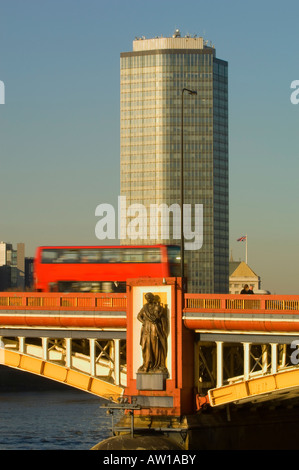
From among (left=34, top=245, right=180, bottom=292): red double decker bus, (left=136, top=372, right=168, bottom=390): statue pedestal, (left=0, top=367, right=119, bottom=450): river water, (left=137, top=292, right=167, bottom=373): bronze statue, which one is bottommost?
(left=0, top=367, right=119, bottom=450): river water

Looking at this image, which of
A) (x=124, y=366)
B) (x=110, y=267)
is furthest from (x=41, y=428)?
(x=124, y=366)

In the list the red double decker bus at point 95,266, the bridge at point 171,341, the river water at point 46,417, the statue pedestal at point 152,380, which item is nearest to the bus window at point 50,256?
the red double decker bus at point 95,266

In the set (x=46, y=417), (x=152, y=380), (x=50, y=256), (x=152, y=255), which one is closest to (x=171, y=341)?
(x=152, y=380)

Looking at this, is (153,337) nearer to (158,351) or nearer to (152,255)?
(158,351)

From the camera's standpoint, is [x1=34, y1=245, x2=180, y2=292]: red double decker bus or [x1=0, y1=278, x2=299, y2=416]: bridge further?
[x1=34, y1=245, x2=180, y2=292]: red double decker bus

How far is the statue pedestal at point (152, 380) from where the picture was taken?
55.7 m

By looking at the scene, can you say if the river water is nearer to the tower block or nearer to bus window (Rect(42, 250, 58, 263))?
bus window (Rect(42, 250, 58, 263))

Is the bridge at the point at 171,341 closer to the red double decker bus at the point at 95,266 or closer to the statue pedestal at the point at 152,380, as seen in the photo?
the statue pedestal at the point at 152,380

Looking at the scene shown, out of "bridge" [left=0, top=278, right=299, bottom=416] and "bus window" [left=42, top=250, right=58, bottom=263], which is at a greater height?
"bus window" [left=42, top=250, right=58, bottom=263]

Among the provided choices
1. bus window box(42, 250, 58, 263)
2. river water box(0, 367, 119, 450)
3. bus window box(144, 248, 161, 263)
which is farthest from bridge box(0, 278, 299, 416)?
river water box(0, 367, 119, 450)

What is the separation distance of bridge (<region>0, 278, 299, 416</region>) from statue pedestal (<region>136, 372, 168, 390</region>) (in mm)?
153

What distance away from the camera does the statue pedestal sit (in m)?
55.7
